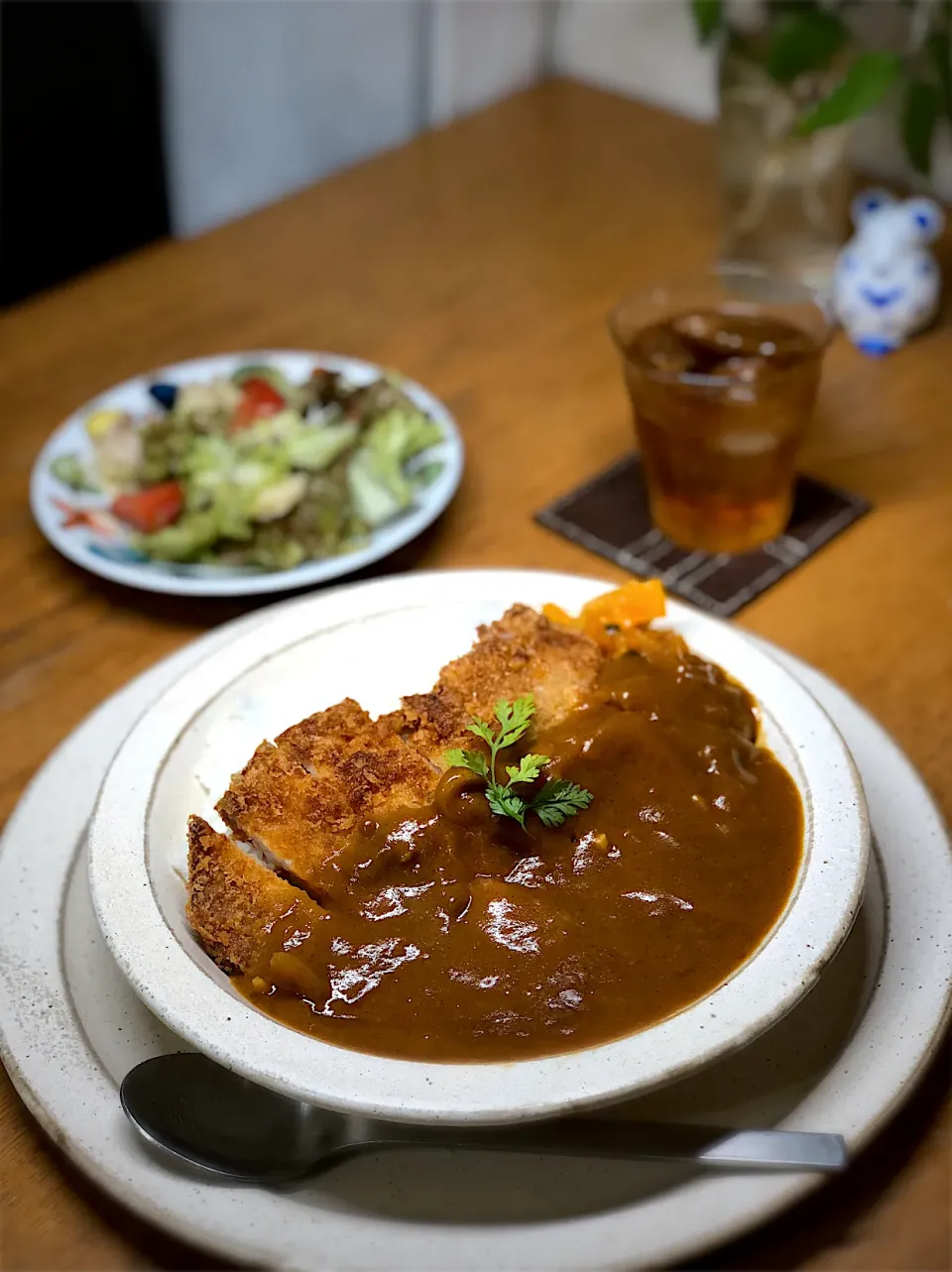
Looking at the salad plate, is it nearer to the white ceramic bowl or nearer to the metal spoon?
the white ceramic bowl

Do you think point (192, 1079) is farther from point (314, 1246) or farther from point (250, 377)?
point (250, 377)

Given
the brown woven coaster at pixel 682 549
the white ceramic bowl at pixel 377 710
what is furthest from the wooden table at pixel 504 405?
the white ceramic bowl at pixel 377 710

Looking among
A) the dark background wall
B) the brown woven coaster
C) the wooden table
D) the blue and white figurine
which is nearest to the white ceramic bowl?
the wooden table

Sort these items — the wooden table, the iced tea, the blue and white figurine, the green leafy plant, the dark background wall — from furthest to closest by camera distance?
the dark background wall, the blue and white figurine, the green leafy plant, the iced tea, the wooden table

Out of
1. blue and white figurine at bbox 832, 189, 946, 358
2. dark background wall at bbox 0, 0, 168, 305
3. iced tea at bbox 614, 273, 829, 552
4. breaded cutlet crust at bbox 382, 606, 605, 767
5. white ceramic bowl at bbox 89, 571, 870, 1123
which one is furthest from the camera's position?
dark background wall at bbox 0, 0, 168, 305

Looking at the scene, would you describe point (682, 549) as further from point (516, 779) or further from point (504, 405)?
point (516, 779)

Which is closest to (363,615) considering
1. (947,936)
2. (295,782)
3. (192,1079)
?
(295,782)

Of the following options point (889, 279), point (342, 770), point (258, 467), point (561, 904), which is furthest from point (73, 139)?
point (561, 904)
